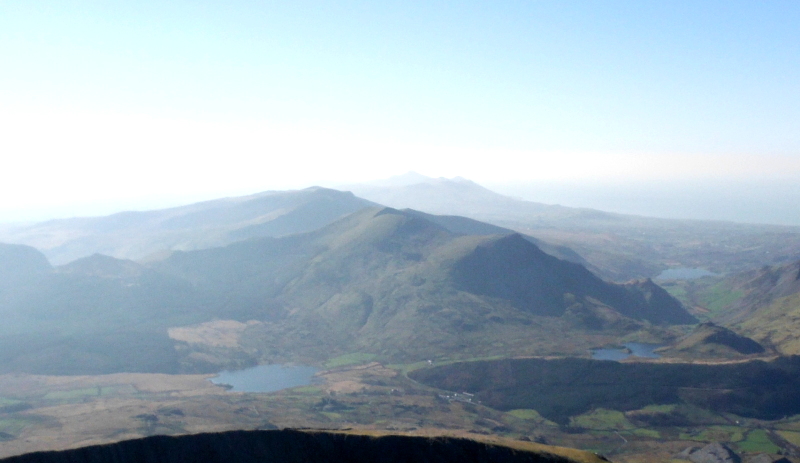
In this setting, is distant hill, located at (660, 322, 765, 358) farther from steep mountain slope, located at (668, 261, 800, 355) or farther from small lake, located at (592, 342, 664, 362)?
steep mountain slope, located at (668, 261, 800, 355)

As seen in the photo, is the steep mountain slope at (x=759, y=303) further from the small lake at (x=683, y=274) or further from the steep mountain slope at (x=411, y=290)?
the small lake at (x=683, y=274)

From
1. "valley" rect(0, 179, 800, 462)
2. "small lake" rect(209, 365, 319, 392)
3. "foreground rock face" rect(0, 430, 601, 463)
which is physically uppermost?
"foreground rock face" rect(0, 430, 601, 463)

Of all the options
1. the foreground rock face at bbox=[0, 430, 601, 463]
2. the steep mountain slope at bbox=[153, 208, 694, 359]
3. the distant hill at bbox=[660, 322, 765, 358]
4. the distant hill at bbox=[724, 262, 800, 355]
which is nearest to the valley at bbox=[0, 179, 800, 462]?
the distant hill at bbox=[660, 322, 765, 358]

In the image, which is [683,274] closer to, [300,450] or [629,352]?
[629,352]

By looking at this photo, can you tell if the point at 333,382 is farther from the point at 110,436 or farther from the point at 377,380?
the point at 110,436

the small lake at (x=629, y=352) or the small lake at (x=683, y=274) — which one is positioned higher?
the small lake at (x=683, y=274)

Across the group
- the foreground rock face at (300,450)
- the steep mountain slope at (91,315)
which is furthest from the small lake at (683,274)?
the foreground rock face at (300,450)

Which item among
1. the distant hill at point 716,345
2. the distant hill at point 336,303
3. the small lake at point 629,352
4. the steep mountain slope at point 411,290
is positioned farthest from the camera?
the steep mountain slope at point 411,290

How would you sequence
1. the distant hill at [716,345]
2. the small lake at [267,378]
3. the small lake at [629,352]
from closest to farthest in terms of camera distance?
the small lake at [267,378] < the distant hill at [716,345] < the small lake at [629,352]
